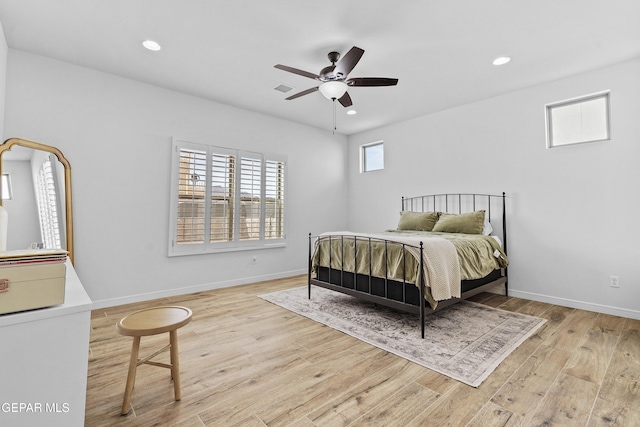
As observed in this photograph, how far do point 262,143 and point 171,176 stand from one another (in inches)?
61.1

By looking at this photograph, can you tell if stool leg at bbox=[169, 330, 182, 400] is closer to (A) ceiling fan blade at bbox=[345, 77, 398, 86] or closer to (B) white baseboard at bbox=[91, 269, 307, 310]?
(B) white baseboard at bbox=[91, 269, 307, 310]

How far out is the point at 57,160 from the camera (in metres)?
3.09

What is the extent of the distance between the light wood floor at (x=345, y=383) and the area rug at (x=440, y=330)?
0.32ft

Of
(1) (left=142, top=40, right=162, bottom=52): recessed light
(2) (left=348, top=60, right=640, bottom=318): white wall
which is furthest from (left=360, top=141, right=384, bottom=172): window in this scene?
(1) (left=142, top=40, right=162, bottom=52): recessed light

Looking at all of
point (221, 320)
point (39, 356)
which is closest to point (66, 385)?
point (39, 356)

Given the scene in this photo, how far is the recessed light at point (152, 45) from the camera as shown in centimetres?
287

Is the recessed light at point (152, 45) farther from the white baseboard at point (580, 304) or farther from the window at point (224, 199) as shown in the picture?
the white baseboard at point (580, 304)

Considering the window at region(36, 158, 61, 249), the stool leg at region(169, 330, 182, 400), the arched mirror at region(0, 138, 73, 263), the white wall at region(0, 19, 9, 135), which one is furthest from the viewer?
the white wall at region(0, 19, 9, 135)

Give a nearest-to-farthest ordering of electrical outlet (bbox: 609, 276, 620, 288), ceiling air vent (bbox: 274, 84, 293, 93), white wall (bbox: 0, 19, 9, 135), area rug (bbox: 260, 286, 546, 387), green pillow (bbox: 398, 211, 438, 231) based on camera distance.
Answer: area rug (bbox: 260, 286, 546, 387) < white wall (bbox: 0, 19, 9, 135) < electrical outlet (bbox: 609, 276, 620, 288) < ceiling air vent (bbox: 274, 84, 293, 93) < green pillow (bbox: 398, 211, 438, 231)

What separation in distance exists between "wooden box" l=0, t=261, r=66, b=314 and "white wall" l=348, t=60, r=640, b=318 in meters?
4.65

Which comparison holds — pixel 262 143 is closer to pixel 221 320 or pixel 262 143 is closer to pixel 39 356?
pixel 221 320

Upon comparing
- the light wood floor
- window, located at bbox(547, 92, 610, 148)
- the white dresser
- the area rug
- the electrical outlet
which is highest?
window, located at bbox(547, 92, 610, 148)

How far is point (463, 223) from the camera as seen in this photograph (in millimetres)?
3990

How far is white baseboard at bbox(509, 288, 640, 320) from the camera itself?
3.18m
